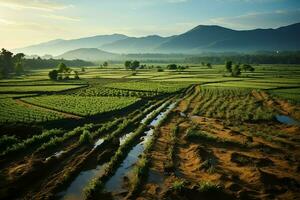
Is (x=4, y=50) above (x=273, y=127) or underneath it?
above

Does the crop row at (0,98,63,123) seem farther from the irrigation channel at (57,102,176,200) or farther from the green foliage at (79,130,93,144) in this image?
the irrigation channel at (57,102,176,200)

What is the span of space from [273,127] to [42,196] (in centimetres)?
2921

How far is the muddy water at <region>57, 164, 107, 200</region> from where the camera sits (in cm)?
1944

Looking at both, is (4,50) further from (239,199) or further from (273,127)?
(239,199)

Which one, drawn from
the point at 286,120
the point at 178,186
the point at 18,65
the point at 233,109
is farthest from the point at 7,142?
the point at 18,65

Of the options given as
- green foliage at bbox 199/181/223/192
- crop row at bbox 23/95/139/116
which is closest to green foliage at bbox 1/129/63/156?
crop row at bbox 23/95/139/116

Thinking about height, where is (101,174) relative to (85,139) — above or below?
below

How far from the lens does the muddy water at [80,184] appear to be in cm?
1944

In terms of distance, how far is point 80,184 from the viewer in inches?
839

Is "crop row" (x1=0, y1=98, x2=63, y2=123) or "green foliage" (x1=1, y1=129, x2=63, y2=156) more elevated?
"crop row" (x1=0, y1=98, x2=63, y2=123)

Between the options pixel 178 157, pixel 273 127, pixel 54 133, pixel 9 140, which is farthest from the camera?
pixel 273 127

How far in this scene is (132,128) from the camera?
38.0 metres

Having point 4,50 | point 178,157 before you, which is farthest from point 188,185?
point 4,50

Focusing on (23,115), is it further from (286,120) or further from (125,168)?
(286,120)
